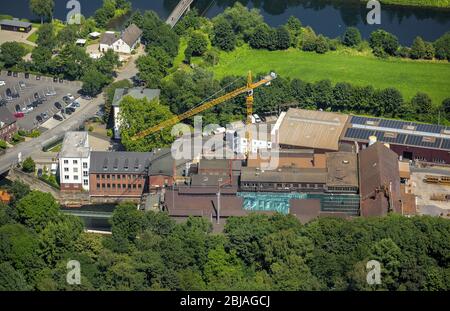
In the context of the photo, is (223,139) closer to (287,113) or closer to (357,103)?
(287,113)

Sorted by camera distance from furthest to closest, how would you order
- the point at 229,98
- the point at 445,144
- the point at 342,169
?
the point at 229,98, the point at 445,144, the point at 342,169

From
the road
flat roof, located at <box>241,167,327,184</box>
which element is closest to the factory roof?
the road

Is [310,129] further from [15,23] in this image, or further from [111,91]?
[15,23]

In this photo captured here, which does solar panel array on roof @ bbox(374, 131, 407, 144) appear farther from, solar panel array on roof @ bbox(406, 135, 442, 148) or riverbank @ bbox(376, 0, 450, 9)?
riverbank @ bbox(376, 0, 450, 9)

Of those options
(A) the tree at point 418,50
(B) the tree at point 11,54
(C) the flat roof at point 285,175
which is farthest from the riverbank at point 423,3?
(C) the flat roof at point 285,175

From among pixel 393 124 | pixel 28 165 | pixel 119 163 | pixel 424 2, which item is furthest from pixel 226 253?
pixel 424 2
